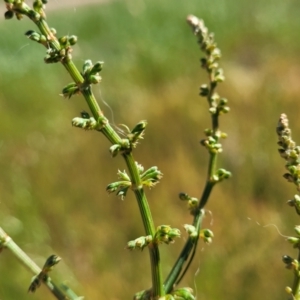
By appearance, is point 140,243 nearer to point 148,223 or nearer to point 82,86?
point 148,223

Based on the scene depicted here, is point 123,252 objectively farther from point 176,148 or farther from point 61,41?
point 61,41

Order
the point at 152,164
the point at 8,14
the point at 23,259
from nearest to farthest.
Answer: the point at 8,14 → the point at 23,259 → the point at 152,164

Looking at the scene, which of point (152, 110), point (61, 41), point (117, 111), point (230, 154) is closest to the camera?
point (61, 41)

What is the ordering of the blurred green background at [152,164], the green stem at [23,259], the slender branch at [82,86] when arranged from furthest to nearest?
the blurred green background at [152,164], the green stem at [23,259], the slender branch at [82,86]

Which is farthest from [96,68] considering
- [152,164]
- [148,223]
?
Answer: [152,164]

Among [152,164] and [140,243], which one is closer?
[140,243]

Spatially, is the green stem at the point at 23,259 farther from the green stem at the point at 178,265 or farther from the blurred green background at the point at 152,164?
the blurred green background at the point at 152,164

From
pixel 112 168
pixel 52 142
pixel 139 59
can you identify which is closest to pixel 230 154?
pixel 112 168

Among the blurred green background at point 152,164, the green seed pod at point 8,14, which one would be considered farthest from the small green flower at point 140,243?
the blurred green background at point 152,164
